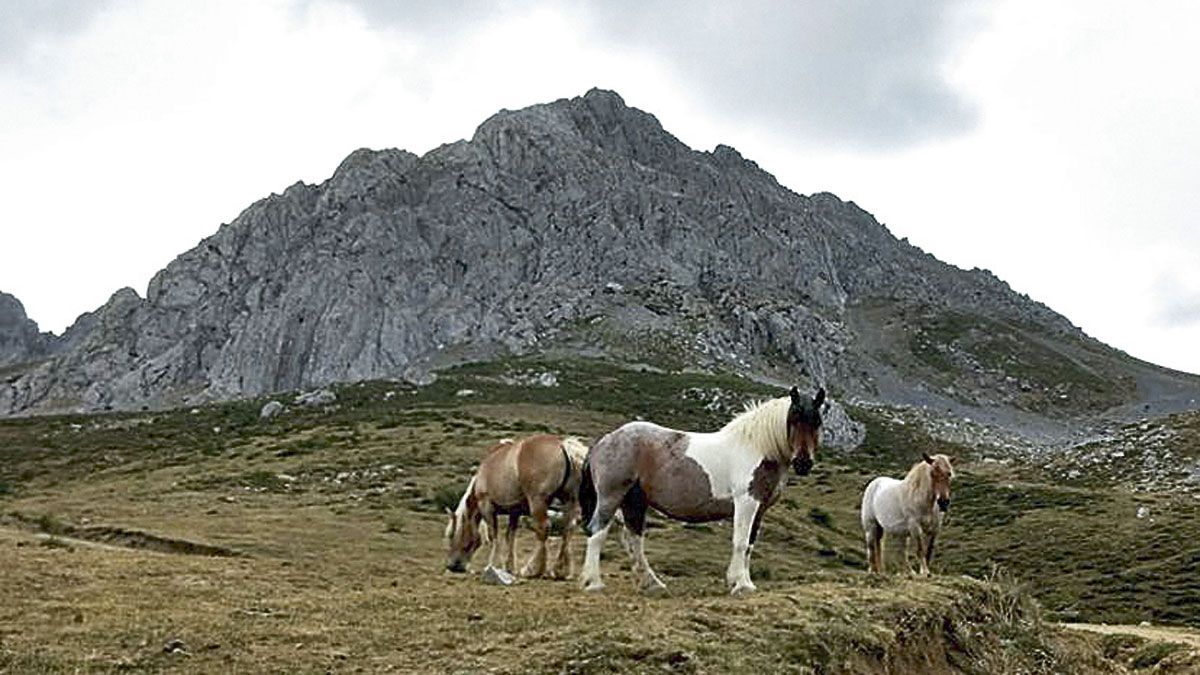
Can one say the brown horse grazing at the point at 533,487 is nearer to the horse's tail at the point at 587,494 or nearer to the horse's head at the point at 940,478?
the horse's tail at the point at 587,494

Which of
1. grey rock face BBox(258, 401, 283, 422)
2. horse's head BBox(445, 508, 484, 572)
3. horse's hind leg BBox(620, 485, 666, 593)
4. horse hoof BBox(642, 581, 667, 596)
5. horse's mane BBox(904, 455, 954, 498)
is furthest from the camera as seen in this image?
grey rock face BBox(258, 401, 283, 422)

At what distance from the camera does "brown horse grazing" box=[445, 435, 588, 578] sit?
52.2ft

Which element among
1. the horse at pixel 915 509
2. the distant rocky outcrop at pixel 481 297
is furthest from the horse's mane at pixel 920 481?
the distant rocky outcrop at pixel 481 297

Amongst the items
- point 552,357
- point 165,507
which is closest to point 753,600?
point 165,507

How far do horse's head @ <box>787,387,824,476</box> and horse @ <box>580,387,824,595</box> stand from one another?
1cm

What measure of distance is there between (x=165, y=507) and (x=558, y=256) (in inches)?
4597

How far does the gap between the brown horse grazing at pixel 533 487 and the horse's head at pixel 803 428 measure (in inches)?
181

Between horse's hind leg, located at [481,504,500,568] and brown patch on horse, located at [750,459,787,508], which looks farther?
horse's hind leg, located at [481,504,500,568]

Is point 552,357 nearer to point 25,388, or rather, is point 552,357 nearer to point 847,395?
point 847,395

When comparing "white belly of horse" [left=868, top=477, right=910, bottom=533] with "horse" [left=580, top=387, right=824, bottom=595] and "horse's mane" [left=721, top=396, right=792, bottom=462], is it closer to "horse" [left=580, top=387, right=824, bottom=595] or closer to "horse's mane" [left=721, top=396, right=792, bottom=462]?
"horse" [left=580, top=387, right=824, bottom=595]

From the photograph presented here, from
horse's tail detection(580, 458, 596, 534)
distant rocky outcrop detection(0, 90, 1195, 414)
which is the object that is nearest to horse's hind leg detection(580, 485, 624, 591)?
horse's tail detection(580, 458, 596, 534)

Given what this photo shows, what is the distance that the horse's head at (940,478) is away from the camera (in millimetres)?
17766

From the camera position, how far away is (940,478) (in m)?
18.0

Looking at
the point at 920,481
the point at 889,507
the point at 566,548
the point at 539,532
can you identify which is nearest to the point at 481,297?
the point at 889,507
